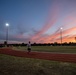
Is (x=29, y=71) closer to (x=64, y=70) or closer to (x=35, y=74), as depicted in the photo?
(x=35, y=74)

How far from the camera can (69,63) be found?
819 inches

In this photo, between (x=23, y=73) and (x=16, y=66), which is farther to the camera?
(x=16, y=66)

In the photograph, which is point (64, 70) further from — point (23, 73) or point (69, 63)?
point (23, 73)

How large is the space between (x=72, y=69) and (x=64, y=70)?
0.83 m

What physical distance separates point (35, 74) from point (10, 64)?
430 cm

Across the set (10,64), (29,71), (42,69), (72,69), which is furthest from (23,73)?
(72,69)

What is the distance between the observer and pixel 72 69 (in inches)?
763

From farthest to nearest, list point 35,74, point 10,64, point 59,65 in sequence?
point 10,64
point 59,65
point 35,74

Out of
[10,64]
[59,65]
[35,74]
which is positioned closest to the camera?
[35,74]

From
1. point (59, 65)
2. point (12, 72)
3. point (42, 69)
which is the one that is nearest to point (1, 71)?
point (12, 72)

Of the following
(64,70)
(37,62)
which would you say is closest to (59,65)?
(64,70)

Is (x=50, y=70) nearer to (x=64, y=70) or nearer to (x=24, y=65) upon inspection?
(x=64, y=70)

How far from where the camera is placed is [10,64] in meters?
21.7

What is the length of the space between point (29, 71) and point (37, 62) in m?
3.00
